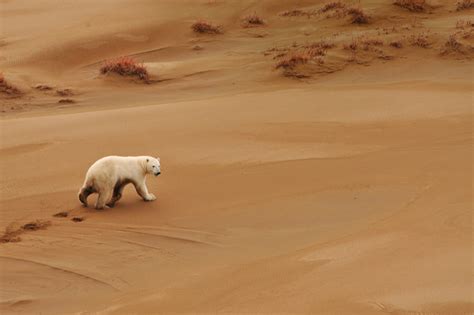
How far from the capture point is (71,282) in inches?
282

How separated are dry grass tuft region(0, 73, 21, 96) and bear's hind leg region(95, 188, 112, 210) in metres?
6.64

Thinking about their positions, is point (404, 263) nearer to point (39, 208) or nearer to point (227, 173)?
point (227, 173)

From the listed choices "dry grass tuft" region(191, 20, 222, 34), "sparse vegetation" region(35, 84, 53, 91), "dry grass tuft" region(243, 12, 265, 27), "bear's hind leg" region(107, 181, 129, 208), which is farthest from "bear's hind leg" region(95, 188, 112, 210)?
"dry grass tuft" region(243, 12, 265, 27)

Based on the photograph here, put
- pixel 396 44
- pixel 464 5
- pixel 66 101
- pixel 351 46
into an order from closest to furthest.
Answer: pixel 66 101 → pixel 351 46 → pixel 396 44 → pixel 464 5

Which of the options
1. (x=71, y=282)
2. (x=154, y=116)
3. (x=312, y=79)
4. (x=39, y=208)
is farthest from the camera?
(x=312, y=79)

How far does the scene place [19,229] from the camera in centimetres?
836

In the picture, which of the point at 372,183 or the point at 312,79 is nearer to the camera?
the point at 372,183

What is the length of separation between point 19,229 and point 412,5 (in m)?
14.1

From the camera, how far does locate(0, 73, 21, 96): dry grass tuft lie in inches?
579

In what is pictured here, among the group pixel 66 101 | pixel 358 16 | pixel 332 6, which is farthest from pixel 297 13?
pixel 66 101

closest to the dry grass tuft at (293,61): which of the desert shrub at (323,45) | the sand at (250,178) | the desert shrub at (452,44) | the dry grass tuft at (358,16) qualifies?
the sand at (250,178)

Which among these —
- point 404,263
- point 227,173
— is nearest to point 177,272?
point 404,263

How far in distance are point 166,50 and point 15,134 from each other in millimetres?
7373

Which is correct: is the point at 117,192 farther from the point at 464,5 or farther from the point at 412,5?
the point at 464,5
